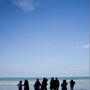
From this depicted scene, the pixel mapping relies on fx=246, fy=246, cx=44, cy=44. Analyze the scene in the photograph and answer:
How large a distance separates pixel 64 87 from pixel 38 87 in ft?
9.38

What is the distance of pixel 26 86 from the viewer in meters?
26.8

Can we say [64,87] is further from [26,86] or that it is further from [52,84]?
[26,86]

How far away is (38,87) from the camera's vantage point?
2655 cm

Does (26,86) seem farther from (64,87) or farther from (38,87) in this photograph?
(64,87)

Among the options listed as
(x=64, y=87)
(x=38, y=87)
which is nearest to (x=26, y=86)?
(x=38, y=87)

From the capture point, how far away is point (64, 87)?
2694 cm

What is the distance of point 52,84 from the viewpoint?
86.4 ft

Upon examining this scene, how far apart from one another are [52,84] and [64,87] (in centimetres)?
152

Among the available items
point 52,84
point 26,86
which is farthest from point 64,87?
point 26,86

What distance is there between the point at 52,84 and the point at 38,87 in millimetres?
1559

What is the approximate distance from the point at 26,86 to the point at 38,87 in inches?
52.8
